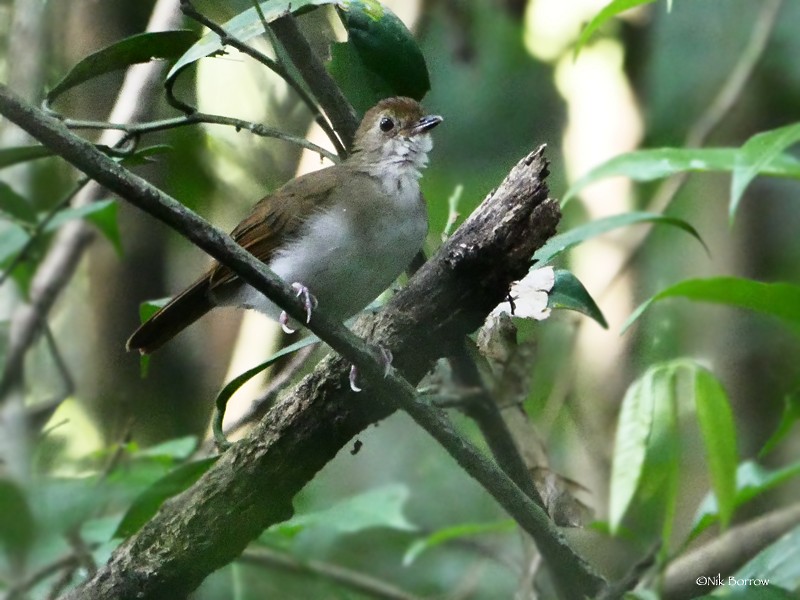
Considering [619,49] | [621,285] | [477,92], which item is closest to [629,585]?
[621,285]

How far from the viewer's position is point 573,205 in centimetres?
288

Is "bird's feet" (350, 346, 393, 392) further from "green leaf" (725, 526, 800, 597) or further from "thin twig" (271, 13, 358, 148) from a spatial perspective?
"green leaf" (725, 526, 800, 597)

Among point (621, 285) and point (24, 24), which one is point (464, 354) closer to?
point (24, 24)

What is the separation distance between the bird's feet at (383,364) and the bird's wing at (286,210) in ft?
1.58

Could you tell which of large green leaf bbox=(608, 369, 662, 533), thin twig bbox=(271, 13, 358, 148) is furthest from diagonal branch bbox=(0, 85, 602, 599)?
thin twig bbox=(271, 13, 358, 148)

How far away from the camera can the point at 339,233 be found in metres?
1.72

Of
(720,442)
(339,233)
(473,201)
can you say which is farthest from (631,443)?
(339,233)

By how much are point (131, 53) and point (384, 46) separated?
1.21 feet

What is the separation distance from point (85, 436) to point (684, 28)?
2241 millimetres

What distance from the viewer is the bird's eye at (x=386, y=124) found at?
5.76 feet

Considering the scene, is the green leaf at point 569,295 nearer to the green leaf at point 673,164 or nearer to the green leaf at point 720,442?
the green leaf at point 673,164

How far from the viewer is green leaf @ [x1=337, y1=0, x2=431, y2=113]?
1462 mm

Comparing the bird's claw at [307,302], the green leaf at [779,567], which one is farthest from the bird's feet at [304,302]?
the green leaf at [779,567]

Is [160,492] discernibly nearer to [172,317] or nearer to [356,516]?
[172,317]
